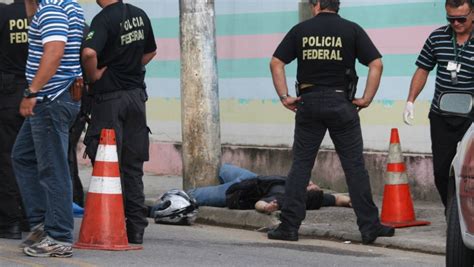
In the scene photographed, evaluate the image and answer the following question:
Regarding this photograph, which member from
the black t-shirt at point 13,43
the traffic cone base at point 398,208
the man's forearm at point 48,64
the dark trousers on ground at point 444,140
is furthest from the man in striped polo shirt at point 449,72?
the black t-shirt at point 13,43

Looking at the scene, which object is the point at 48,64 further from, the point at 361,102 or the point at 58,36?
the point at 361,102

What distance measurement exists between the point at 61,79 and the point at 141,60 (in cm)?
108

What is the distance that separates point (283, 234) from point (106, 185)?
6.09 ft

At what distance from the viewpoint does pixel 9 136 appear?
998 cm

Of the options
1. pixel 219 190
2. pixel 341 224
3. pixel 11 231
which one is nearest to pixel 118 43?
pixel 11 231

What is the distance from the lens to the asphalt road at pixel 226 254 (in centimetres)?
864

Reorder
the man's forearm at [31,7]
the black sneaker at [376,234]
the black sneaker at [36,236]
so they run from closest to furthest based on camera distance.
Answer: the black sneaker at [36,236] < the man's forearm at [31,7] < the black sneaker at [376,234]

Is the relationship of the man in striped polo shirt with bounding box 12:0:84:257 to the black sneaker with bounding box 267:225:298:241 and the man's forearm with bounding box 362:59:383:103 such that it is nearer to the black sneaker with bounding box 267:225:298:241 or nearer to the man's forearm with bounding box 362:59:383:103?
the black sneaker with bounding box 267:225:298:241

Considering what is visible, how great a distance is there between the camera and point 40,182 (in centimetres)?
881

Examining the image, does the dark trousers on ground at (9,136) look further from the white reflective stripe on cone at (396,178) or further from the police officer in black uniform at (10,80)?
the white reflective stripe on cone at (396,178)

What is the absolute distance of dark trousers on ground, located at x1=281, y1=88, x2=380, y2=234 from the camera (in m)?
10.2

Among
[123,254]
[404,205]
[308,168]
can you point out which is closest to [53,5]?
[123,254]

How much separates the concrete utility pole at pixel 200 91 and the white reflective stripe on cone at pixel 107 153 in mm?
3656

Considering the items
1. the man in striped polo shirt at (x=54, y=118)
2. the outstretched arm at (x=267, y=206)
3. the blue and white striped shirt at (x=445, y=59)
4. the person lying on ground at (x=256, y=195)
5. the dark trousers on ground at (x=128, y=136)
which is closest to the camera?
the man in striped polo shirt at (x=54, y=118)
